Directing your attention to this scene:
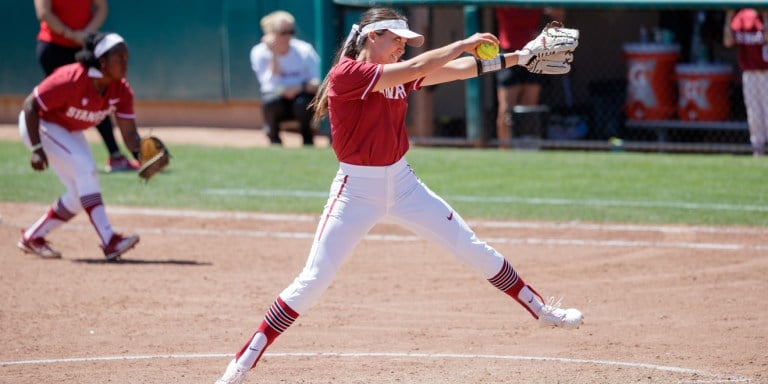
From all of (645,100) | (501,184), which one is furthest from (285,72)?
(645,100)

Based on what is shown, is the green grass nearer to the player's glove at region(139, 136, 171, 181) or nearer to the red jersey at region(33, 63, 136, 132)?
the player's glove at region(139, 136, 171, 181)

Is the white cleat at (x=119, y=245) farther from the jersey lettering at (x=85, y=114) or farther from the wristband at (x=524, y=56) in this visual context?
the wristband at (x=524, y=56)

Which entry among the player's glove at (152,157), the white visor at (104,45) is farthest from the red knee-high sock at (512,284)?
the white visor at (104,45)

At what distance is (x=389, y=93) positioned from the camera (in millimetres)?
5855

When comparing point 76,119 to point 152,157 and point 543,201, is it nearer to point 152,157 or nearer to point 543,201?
point 152,157

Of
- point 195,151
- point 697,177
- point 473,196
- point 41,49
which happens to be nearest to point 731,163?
point 697,177

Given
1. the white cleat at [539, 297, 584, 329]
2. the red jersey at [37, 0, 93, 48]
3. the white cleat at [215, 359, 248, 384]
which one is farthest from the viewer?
the red jersey at [37, 0, 93, 48]

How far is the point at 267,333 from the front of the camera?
226 inches

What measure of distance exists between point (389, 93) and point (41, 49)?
8.05 meters

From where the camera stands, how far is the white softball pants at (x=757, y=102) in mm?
13492

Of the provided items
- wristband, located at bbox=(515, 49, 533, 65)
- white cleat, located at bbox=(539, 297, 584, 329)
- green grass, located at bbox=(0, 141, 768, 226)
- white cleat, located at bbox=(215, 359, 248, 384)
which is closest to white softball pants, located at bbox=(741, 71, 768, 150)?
green grass, located at bbox=(0, 141, 768, 226)

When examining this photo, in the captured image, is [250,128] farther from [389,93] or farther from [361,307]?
[389,93]

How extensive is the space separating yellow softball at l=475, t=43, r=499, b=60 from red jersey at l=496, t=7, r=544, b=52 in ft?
28.8

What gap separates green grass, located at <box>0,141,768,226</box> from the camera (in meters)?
11.2
